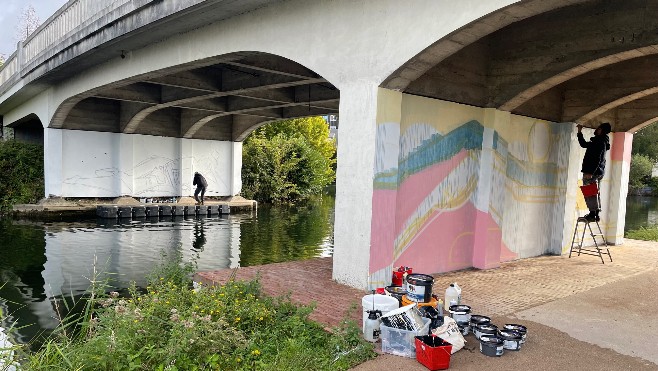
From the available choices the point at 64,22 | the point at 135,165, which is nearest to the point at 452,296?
the point at 64,22

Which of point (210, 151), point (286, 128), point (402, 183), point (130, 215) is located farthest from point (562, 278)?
point (286, 128)

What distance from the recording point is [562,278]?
7906 mm

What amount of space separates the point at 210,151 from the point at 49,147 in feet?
23.1

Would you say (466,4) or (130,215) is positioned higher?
(466,4)

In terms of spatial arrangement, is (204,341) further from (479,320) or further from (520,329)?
(520,329)

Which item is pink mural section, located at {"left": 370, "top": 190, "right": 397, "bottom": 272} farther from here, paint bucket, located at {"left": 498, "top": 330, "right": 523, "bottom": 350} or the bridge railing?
the bridge railing

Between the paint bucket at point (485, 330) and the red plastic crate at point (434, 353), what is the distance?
554 millimetres

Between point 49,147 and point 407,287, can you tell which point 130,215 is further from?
point 407,287

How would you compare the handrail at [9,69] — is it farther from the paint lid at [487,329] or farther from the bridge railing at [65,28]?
the paint lid at [487,329]

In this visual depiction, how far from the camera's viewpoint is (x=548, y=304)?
6348 mm

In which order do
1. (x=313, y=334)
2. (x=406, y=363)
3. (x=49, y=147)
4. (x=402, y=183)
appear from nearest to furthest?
(x=406, y=363) < (x=313, y=334) < (x=402, y=183) < (x=49, y=147)

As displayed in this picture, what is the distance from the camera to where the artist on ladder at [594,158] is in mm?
9250

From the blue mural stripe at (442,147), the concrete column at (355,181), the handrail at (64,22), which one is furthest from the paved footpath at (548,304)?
the handrail at (64,22)

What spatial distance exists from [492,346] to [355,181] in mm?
2962
